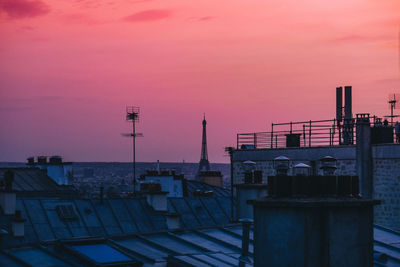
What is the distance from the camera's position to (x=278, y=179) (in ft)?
44.3

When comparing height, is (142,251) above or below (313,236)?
below

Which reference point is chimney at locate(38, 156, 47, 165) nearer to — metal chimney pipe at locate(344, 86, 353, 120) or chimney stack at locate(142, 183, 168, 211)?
chimney stack at locate(142, 183, 168, 211)

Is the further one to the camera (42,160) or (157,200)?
(42,160)

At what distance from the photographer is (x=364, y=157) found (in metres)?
39.0

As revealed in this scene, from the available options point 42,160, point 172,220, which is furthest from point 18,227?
point 42,160

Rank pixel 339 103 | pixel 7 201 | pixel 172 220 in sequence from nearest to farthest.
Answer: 1. pixel 172 220
2. pixel 7 201
3. pixel 339 103

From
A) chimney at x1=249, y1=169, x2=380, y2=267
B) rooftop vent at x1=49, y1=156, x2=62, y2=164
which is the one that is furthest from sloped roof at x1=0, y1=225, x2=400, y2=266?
rooftop vent at x1=49, y1=156, x2=62, y2=164

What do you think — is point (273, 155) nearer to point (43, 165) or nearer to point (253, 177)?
point (253, 177)

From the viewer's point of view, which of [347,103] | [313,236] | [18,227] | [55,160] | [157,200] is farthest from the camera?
[55,160]

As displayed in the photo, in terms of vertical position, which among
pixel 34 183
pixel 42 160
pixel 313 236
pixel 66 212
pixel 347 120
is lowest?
pixel 66 212

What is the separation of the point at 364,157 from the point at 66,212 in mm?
17777

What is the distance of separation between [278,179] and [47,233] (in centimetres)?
3166

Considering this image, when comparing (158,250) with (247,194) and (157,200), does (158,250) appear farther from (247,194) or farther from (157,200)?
(157,200)

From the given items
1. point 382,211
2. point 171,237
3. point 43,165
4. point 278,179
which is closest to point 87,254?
point 171,237
